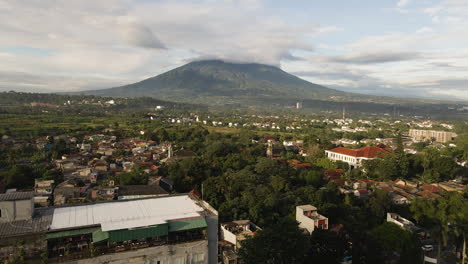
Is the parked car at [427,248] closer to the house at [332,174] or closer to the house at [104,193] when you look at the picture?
the house at [332,174]

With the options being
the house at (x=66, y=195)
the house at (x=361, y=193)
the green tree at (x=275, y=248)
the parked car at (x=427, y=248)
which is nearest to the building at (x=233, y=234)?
the green tree at (x=275, y=248)

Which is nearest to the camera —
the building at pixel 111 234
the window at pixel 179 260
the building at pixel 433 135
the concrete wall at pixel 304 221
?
the building at pixel 111 234

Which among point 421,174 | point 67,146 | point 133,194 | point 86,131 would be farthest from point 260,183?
point 86,131

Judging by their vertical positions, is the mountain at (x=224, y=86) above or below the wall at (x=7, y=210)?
above

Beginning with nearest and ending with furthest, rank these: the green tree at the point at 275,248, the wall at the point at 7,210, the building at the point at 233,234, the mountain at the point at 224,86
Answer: the wall at the point at 7,210 < the green tree at the point at 275,248 < the building at the point at 233,234 < the mountain at the point at 224,86

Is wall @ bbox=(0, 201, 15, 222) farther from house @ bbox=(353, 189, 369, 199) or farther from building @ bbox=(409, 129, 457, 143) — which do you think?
building @ bbox=(409, 129, 457, 143)

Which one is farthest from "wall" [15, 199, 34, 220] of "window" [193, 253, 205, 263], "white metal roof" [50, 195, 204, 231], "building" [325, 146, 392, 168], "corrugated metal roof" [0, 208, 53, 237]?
"building" [325, 146, 392, 168]

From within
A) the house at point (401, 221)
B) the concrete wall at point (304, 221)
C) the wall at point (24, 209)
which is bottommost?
the house at point (401, 221)
